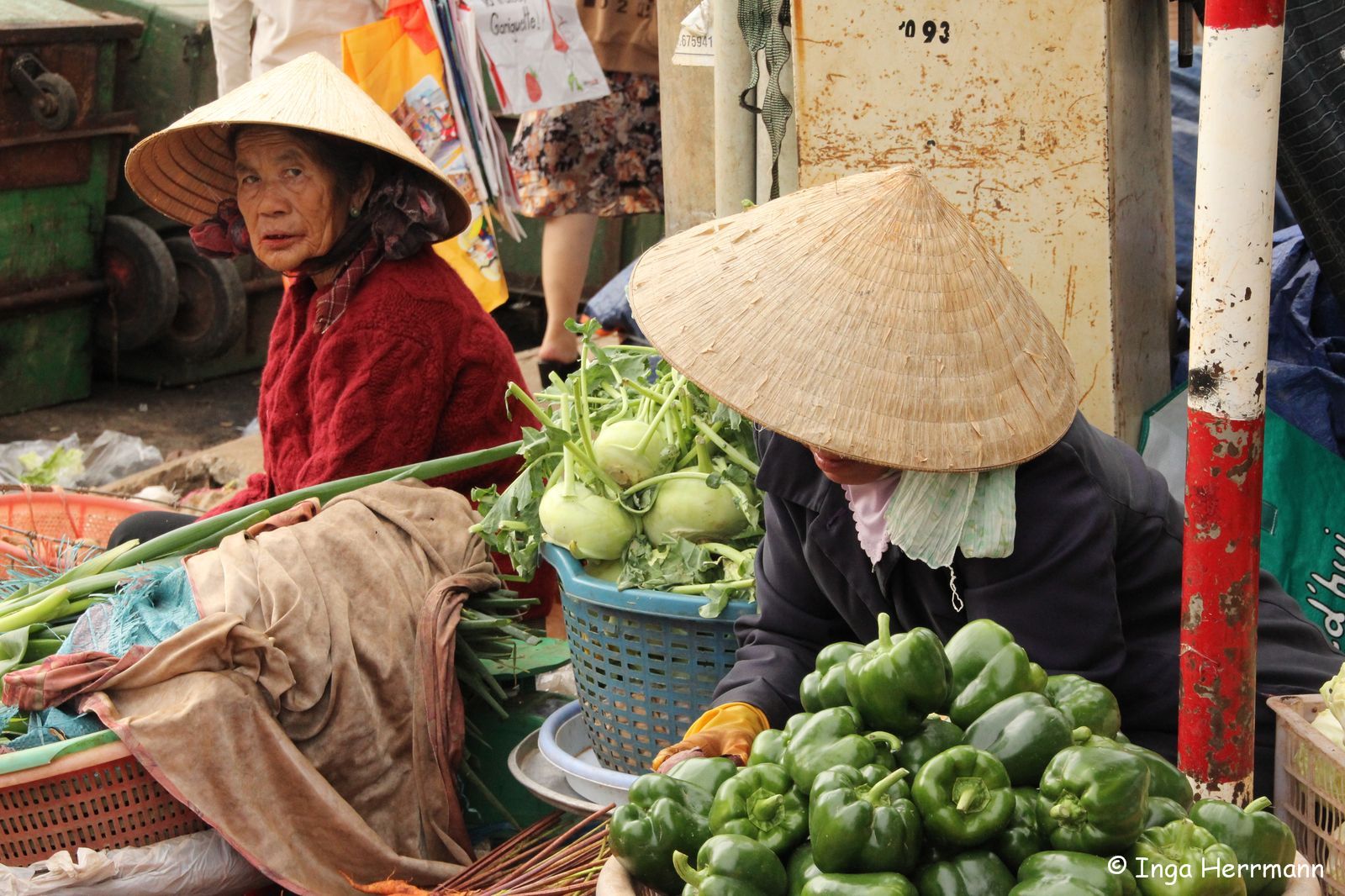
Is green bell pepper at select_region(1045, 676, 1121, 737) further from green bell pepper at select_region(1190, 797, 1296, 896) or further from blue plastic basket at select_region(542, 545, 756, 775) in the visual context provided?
blue plastic basket at select_region(542, 545, 756, 775)

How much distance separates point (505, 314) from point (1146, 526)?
5864 mm

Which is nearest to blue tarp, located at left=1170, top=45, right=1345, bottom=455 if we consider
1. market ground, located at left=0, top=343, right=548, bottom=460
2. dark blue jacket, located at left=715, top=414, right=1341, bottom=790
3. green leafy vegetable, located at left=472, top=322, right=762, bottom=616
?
dark blue jacket, located at left=715, top=414, right=1341, bottom=790

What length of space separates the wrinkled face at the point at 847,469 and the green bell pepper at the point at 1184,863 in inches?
26.5

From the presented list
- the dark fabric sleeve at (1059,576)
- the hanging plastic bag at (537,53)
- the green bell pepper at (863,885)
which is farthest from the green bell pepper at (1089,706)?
the hanging plastic bag at (537,53)

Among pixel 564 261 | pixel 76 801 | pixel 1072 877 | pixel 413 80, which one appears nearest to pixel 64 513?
pixel 76 801

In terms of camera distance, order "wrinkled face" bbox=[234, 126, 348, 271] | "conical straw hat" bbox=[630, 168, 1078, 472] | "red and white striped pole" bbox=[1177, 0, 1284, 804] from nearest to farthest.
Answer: "red and white striped pole" bbox=[1177, 0, 1284, 804] → "conical straw hat" bbox=[630, 168, 1078, 472] → "wrinkled face" bbox=[234, 126, 348, 271]

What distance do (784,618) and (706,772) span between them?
589 millimetres

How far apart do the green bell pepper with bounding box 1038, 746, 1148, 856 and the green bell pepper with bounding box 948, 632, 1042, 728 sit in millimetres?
144

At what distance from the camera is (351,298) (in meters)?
3.36

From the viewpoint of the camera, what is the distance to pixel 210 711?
8.74 feet

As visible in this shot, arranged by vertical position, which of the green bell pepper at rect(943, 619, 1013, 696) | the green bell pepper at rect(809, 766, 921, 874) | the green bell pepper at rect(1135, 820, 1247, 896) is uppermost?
the green bell pepper at rect(943, 619, 1013, 696)

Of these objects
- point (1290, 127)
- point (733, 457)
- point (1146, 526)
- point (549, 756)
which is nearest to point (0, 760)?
point (549, 756)

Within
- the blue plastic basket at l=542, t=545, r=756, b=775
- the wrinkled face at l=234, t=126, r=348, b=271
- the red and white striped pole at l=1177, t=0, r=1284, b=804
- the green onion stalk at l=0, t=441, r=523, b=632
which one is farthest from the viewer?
the wrinkled face at l=234, t=126, r=348, b=271

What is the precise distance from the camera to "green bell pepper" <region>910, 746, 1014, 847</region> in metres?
1.53
